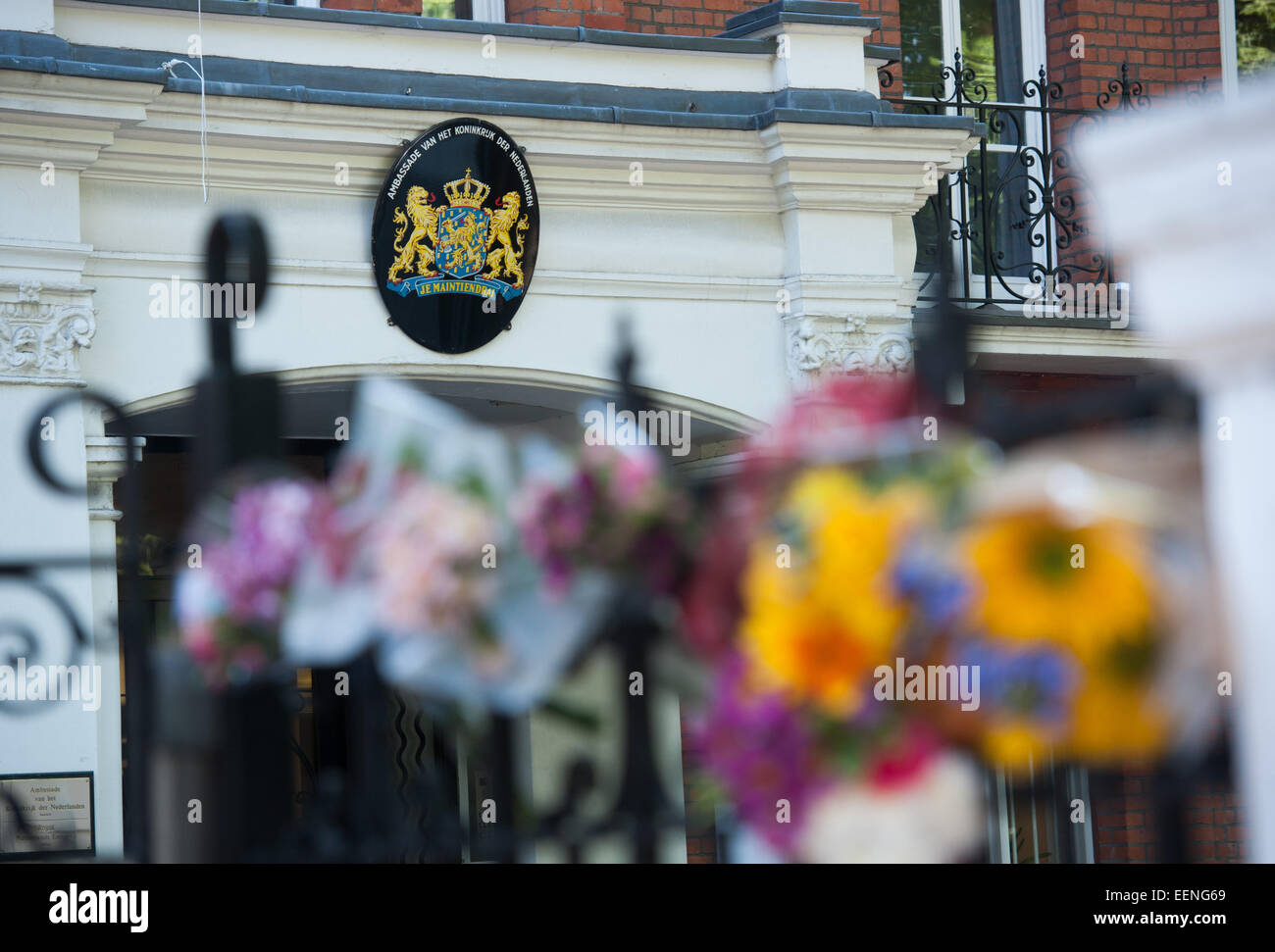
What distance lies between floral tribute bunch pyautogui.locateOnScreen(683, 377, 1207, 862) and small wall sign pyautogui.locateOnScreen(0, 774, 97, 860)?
3523 mm

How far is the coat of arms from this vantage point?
16.7 feet

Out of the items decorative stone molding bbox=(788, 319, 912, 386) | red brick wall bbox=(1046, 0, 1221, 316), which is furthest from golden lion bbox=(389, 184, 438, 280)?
red brick wall bbox=(1046, 0, 1221, 316)

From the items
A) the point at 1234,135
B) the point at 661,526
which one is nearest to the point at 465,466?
the point at 661,526

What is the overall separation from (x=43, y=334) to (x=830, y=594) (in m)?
3.81

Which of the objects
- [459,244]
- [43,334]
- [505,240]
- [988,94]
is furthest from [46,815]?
[988,94]

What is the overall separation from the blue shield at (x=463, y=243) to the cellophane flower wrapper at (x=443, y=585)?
383 centimetres

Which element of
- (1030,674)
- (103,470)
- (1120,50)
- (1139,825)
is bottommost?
(1139,825)

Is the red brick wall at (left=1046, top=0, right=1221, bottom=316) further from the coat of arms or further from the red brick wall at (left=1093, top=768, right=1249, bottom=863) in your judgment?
the coat of arms

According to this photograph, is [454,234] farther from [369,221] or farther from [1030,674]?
[1030,674]

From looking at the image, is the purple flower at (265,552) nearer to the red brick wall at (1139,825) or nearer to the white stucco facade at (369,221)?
the white stucco facade at (369,221)

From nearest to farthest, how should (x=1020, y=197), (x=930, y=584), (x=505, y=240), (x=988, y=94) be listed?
(x=930, y=584)
(x=505, y=240)
(x=1020, y=197)
(x=988, y=94)

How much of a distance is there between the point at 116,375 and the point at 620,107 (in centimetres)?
177

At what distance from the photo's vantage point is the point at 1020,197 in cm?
664

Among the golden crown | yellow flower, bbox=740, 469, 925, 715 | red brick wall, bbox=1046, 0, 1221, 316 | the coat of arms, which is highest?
red brick wall, bbox=1046, 0, 1221, 316
